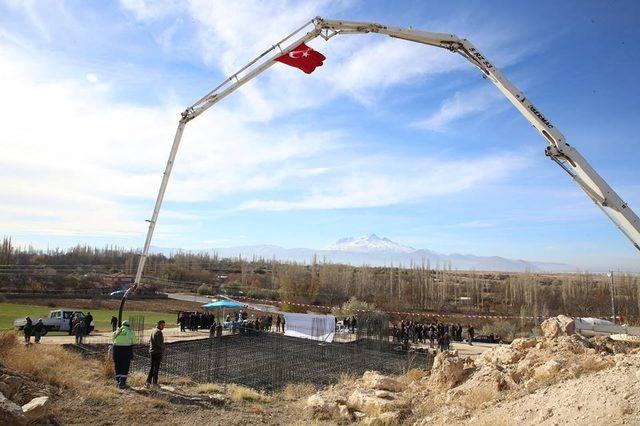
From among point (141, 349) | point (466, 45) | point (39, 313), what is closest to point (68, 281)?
point (39, 313)

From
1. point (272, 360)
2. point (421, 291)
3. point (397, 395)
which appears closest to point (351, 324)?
point (272, 360)

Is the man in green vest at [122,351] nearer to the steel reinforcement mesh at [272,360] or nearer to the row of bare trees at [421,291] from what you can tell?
the steel reinforcement mesh at [272,360]

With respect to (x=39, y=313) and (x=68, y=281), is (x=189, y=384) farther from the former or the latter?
(x=68, y=281)

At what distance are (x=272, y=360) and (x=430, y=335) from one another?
11.8 m

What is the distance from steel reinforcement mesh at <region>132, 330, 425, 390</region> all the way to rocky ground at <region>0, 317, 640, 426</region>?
1.78 metres

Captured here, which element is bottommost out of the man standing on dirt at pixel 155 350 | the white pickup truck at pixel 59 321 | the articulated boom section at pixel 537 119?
the white pickup truck at pixel 59 321

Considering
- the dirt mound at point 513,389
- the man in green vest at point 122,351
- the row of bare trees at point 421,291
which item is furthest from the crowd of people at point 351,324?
the row of bare trees at point 421,291

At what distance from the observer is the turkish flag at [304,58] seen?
41.4 ft

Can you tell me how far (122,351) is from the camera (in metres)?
11.5

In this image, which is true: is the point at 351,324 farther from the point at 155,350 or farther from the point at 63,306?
the point at 63,306

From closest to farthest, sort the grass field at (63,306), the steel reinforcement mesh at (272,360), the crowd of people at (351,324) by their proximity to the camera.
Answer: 1. the steel reinforcement mesh at (272,360)
2. the grass field at (63,306)
3. the crowd of people at (351,324)

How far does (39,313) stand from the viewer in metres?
33.6

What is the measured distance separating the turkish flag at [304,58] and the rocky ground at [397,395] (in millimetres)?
8512

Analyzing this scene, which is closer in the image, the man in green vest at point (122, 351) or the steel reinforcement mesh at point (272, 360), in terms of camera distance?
the man in green vest at point (122, 351)
